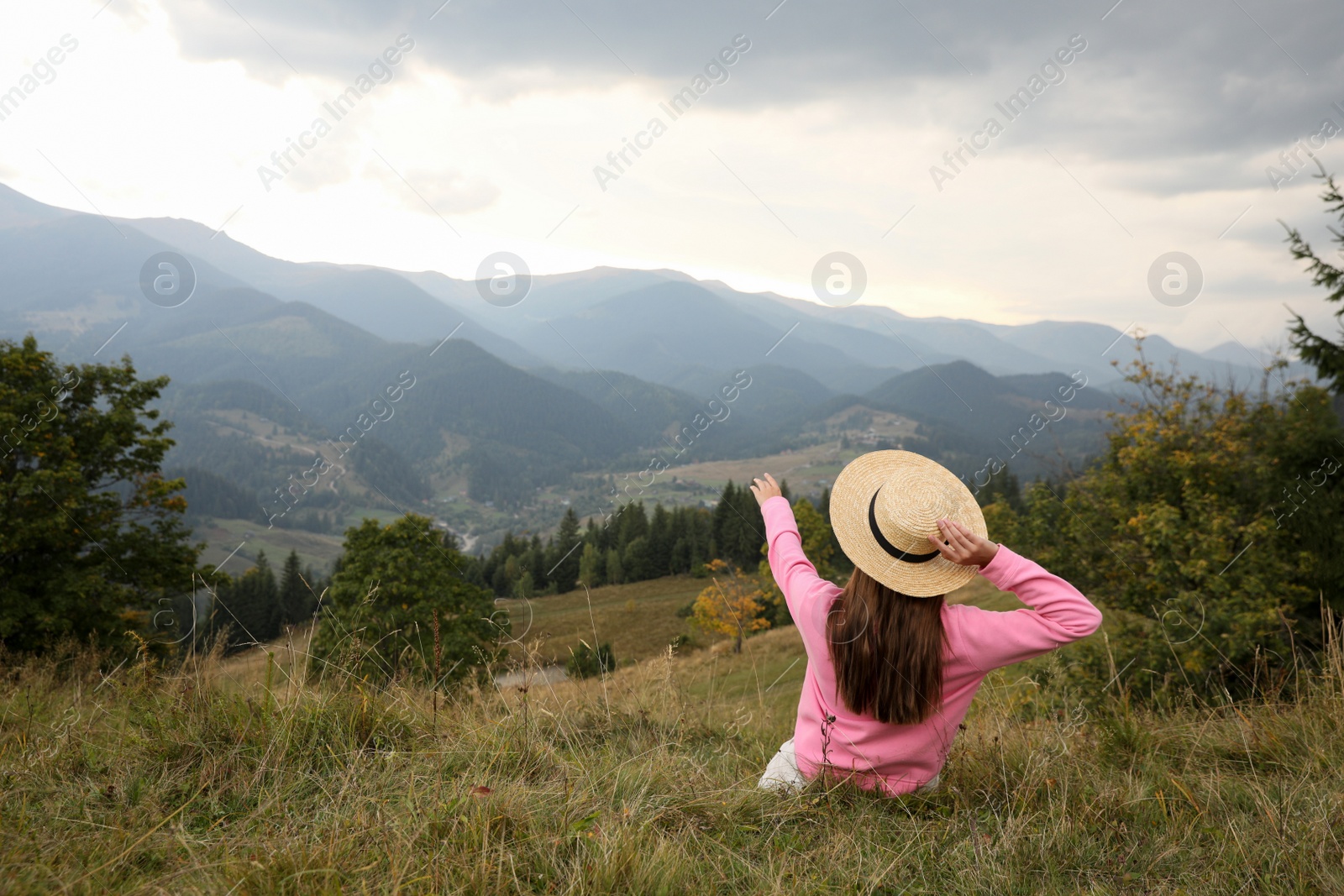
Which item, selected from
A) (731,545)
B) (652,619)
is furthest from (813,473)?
(652,619)

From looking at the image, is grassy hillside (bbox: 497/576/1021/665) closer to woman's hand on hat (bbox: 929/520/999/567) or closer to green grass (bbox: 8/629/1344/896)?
green grass (bbox: 8/629/1344/896)

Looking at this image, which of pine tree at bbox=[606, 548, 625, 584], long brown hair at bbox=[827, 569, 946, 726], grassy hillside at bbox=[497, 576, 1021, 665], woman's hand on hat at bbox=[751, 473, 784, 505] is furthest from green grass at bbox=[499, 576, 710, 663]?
long brown hair at bbox=[827, 569, 946, 726]

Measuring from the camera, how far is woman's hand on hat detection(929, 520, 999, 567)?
2.40m

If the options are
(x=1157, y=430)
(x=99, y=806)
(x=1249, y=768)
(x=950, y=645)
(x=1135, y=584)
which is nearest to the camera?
(x=99, y=806)

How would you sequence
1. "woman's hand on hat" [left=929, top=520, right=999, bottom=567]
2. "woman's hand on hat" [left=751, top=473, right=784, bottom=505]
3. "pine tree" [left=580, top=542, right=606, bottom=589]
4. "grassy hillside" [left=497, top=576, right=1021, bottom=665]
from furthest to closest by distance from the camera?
"pine tree" [left=580, top=542, right=606, bottom=589]
"grassy hillside" [left=497, top=576, right=1021, bottom=665]
"woman's hand on hat" [left=751, top=473, right=784, bottom=505]
"woman's hand on hat" [left=929, top=520, right=999, bottom=567]

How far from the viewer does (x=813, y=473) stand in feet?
521

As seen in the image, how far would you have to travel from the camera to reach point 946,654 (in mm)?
2584

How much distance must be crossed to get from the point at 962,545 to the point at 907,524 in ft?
0.67

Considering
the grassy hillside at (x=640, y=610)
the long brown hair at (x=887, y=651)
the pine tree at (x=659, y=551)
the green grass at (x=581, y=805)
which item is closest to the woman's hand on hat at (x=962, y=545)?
the long brown hair at (x=887, y=651)

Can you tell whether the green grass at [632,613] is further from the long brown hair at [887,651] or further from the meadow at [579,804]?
the long brown hair at [887,651]

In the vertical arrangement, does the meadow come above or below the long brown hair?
below

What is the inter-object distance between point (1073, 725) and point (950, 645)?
71.4 inches

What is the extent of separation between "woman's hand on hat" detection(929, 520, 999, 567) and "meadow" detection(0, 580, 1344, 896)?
1.00m

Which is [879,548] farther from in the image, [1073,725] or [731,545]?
[731,545]
